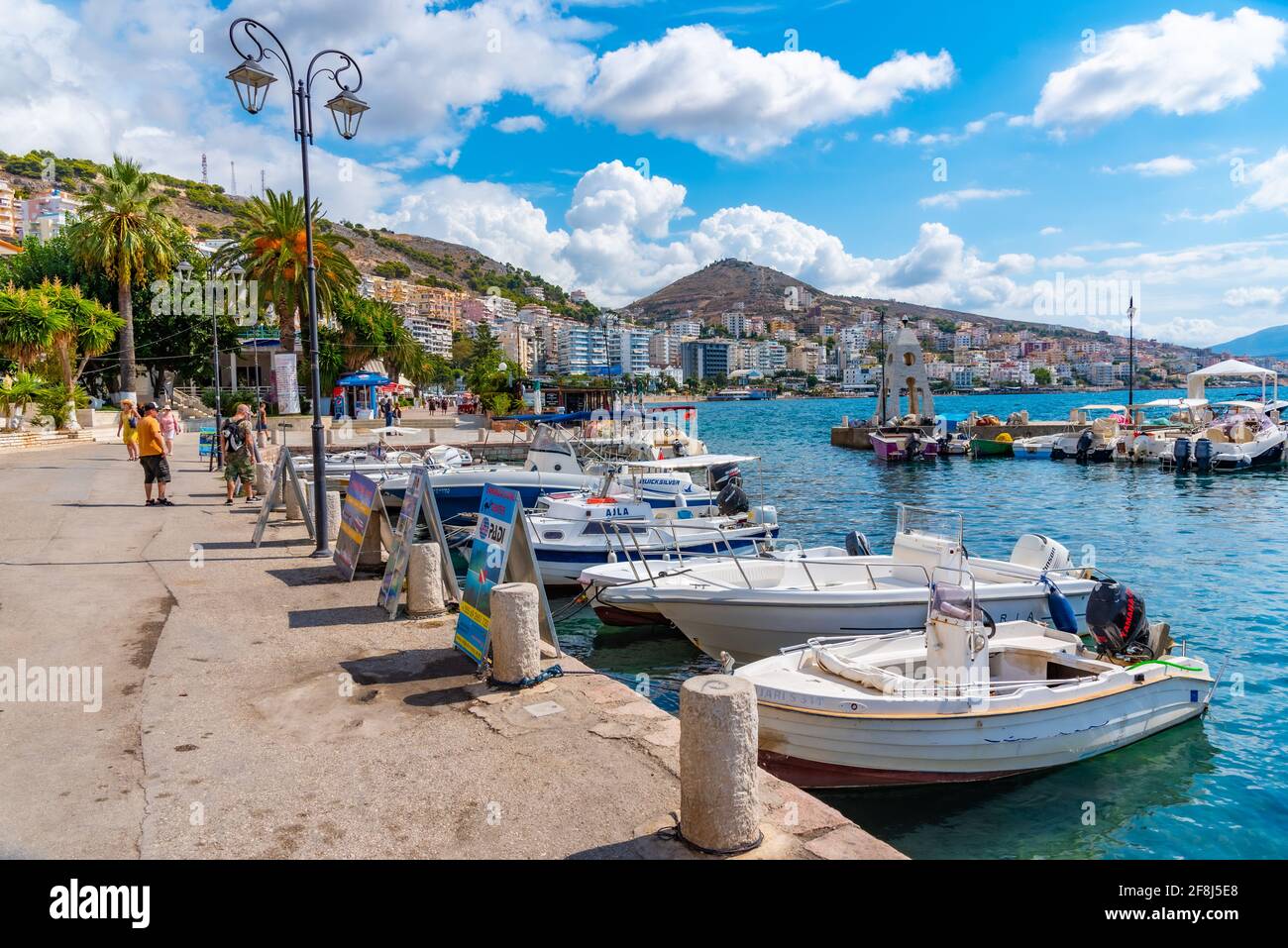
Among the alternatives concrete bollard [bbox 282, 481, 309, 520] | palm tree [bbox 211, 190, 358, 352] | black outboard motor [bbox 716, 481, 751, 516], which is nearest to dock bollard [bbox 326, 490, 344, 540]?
concrete bollard [bbox 282, 481, 309, 520]

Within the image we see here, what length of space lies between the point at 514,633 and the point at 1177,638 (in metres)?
12.1

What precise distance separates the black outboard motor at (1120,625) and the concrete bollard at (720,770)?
285 inches

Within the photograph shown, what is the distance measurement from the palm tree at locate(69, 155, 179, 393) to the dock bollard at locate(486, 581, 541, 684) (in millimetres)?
44653

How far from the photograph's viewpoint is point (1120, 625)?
9.77 metres

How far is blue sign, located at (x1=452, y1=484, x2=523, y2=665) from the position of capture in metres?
7.17

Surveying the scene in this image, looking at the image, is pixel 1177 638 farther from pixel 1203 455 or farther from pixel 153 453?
pixel 1203 455

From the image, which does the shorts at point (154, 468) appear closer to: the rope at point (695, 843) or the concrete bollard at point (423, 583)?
the concrete bollard at point (423, 583)

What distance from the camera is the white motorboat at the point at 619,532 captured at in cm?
1545

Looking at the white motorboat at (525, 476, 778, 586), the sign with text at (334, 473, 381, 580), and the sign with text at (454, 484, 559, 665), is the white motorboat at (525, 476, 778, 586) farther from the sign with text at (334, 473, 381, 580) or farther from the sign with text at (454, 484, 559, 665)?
the sign with text at (454, 484, 559, 665)

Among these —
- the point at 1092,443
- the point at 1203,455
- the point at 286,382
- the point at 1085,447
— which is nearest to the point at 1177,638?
the point at 1203,455

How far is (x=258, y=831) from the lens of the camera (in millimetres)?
4562

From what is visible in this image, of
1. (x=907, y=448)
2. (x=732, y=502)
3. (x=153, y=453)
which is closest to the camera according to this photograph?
(x=153, y=453)
